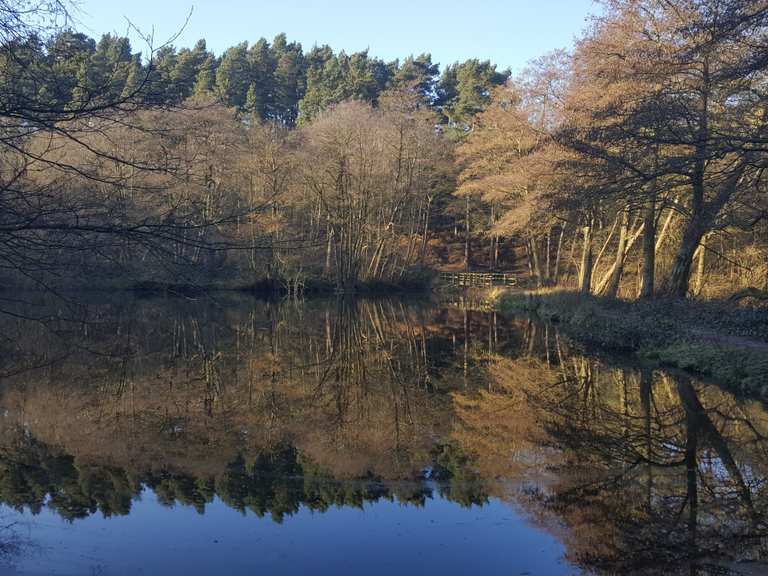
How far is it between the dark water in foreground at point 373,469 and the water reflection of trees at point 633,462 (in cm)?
3

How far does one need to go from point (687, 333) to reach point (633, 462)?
823cm

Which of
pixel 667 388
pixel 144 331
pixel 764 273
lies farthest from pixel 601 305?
pixel 144 331

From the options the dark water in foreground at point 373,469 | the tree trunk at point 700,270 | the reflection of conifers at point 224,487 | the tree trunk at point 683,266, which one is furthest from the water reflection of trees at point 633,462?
the tree trunk at point 700,270

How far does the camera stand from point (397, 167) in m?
36.1

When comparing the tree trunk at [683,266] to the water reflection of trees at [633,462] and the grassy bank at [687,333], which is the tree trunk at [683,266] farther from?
the water reflection of trees at [633,462]

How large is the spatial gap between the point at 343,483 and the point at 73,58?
479 cm

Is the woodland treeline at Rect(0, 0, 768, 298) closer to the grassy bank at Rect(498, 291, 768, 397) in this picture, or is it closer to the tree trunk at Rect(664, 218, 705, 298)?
the tree trunk at Rect(664, 218, 705, 298)

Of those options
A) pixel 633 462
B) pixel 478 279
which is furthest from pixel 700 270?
pixel 633 462

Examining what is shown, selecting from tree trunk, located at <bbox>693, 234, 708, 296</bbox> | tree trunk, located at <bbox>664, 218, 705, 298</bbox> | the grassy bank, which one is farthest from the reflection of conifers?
tree trunk, located at <bbox>693, 234, 708, 296</bbox>

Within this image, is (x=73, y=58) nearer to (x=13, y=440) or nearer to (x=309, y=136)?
(x=13, y=440)

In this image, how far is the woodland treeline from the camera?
4.70 m

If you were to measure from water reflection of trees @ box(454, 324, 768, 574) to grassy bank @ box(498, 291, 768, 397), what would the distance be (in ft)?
1.91

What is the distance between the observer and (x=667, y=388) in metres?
12.0

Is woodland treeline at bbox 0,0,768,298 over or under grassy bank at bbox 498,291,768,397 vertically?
over
